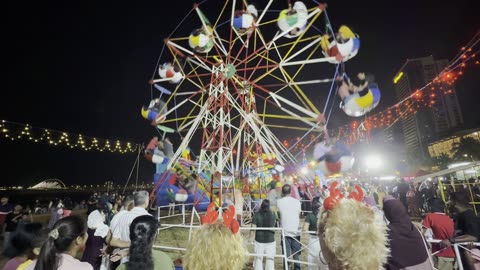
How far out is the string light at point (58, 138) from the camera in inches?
862

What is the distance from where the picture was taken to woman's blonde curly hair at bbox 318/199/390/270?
1799 mm

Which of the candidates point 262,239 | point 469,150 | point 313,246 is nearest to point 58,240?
point 262,239

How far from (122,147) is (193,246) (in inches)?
1528

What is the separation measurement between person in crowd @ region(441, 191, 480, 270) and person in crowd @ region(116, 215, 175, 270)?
16.1ft

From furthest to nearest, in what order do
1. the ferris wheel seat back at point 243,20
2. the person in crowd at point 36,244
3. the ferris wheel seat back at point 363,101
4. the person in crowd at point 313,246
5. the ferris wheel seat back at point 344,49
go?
the ferris wheel seat back at point 243,20 < the ferris wheel seat back at point 344,49 < the ferris wheel seat back at point 363,101 < the person in crowd at point 313,246 < the person in crowd at point 36,244

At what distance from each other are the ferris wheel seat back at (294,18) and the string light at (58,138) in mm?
24523

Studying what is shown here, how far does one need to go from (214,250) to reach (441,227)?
4.98m

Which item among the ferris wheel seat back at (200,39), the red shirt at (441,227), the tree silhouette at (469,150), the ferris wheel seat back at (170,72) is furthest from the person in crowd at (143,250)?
the tree silhouette at (469,150)

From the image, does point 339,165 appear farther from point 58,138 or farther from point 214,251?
point 58,138

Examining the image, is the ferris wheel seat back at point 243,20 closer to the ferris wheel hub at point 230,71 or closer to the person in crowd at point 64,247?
the ferris wheel hub at point 230,71

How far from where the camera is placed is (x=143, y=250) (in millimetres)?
2488

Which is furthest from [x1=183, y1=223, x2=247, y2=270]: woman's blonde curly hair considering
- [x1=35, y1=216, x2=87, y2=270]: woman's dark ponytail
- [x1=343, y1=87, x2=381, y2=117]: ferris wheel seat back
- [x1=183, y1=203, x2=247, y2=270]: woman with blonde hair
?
[x1=343, y1=87, x2=381, y2=117]: ferris wheel seat back

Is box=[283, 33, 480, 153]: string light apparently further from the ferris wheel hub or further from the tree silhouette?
the tree silhouette

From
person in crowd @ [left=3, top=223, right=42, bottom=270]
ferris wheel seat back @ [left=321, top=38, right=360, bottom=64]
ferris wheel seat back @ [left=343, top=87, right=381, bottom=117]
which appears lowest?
person in crowd @ [left=3, top=223, right=42, bottom=270]
